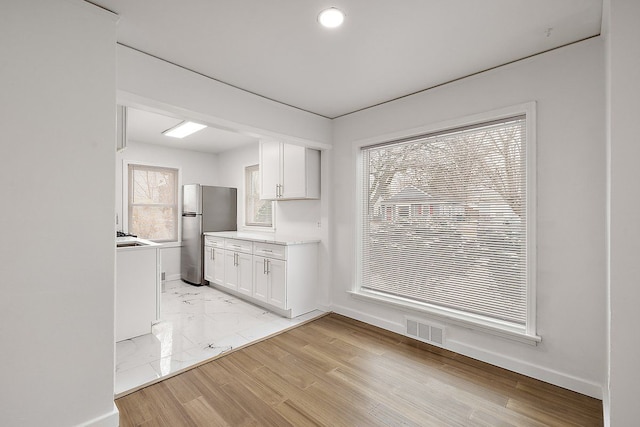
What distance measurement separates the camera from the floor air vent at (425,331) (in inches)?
115

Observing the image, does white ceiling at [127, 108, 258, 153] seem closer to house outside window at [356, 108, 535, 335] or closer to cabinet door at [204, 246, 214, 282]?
cabinet door at [204, 246, 214, 282]

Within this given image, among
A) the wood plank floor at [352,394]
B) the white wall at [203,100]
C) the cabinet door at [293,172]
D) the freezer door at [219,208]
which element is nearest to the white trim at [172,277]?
the freezer door at [219,208]

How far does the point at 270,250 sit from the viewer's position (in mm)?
3889

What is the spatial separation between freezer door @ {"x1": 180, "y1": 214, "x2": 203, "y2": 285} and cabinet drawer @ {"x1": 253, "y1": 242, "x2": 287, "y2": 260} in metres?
1.67

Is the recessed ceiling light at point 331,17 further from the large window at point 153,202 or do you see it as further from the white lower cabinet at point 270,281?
the large window at point 153,202

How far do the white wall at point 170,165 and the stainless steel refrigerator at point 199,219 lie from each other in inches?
8.7

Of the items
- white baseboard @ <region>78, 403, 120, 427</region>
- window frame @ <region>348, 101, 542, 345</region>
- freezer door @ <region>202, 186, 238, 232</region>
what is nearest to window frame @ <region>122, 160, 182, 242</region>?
freezer door @ <region>202, 186, 238, 232</region>

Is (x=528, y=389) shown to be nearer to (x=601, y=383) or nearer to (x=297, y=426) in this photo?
(x=601, y=383)

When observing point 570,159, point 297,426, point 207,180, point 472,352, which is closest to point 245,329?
point 297,426

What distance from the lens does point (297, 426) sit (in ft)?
6.13

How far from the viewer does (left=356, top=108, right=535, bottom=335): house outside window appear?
8.28ft

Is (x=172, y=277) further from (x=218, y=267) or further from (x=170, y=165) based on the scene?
(x=170, y=165)

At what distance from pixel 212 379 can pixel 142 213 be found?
407 centimetres

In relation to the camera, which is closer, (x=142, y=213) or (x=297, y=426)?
(x=297, y=426)
